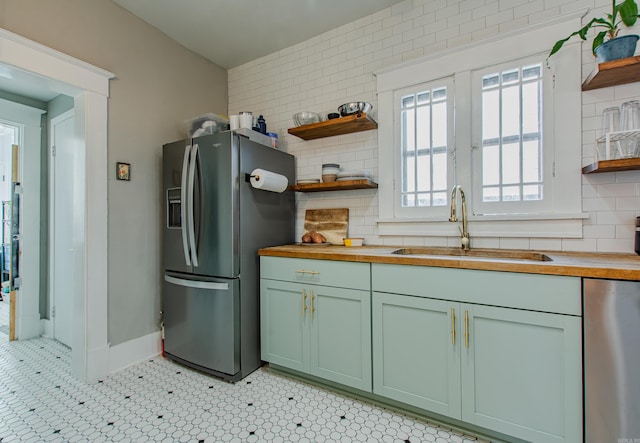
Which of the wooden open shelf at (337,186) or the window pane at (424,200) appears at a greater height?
the wooden open shelf at (337,186)

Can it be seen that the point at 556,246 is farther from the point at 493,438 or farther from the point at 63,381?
the point at 63,381

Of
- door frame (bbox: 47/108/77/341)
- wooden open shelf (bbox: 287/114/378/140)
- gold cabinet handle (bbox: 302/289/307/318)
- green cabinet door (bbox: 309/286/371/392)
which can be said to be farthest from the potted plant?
door frame (bbox: 47/108/77/341)

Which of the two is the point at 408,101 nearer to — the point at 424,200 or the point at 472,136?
the point at 472,136

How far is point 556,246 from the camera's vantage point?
189cm

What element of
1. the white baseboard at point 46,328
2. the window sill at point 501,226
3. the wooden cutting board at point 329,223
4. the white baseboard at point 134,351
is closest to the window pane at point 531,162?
the window sill at point 501,226

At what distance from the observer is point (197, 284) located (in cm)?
225

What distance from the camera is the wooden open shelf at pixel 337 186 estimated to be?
7.73 feet

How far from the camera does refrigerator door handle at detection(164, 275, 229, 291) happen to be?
7.01ft

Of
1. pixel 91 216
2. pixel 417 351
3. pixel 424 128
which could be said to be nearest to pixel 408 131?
pixel 424 128

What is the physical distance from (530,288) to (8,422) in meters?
2.89

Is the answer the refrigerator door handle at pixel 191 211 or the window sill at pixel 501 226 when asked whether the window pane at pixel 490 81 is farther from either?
the refrigerator door handle at pixel 191 211

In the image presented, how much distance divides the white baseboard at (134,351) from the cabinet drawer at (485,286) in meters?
2.00

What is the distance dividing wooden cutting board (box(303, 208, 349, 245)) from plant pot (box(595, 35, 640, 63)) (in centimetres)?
184

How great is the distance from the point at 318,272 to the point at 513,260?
113cm
